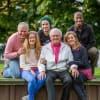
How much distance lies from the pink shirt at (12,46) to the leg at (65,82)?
0.90m

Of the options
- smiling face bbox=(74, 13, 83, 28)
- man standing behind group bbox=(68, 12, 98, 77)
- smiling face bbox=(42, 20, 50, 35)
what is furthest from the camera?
man standing behind group bbox=(68, 12, 98, 77)

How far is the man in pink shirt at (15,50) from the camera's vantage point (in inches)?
205

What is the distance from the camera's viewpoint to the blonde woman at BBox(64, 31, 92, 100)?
16.4ft

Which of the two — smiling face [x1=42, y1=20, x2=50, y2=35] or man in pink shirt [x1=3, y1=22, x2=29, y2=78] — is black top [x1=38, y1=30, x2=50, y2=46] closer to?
smiling face [x1=42, y1=20, x2=50, y2=35]

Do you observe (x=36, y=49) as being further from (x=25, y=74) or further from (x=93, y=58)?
(x=93, y=58)

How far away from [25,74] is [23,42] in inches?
26.3

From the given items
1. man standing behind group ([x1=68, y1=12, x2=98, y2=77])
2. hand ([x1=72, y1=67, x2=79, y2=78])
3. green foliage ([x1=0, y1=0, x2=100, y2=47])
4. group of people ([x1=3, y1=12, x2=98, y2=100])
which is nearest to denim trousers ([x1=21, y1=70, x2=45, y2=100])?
group of people ([x1=3, y1=12, x2=98, y2=100])

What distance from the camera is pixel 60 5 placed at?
12531mm

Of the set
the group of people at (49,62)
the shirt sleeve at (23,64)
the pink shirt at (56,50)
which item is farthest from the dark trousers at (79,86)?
the shirt sleeve at (23,64)

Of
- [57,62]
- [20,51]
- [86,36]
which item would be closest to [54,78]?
[57,62]

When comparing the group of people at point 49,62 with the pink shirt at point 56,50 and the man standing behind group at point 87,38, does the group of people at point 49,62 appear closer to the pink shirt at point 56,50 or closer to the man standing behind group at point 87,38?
the pink shirt at point 56,50

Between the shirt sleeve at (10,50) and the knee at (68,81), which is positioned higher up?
the shirt sleeve at (10,50)

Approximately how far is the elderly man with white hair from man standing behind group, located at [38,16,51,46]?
498 mm

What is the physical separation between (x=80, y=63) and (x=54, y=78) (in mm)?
535
